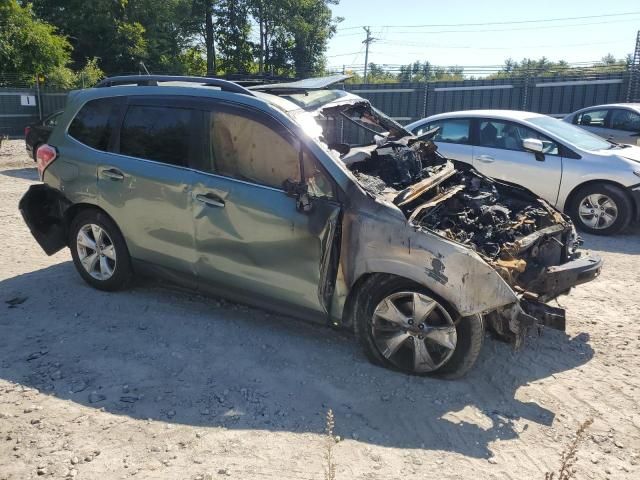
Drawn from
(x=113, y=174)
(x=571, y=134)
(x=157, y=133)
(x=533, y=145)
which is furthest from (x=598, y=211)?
(x=113, y=174)

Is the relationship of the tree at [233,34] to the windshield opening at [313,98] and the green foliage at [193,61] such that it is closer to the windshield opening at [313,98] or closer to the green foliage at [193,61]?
the green foliage at [193,61]

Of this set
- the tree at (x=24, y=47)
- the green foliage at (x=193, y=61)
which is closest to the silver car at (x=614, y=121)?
the tree at (x=24, y=47)

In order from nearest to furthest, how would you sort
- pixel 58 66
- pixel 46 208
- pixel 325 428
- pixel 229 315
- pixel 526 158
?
pixel 325 428
pixel 229 315
pixel 46 208
pixel 526 158
pixel 58 66

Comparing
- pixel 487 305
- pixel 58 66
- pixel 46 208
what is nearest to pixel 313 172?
pixel 487 305

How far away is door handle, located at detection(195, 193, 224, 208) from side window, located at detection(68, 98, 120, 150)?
4.08 ft

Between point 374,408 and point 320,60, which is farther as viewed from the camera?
point 320,60

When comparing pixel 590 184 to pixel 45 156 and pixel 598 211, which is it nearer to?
pixel 598 211

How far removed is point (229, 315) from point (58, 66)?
28.3m

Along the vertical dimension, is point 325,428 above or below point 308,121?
below

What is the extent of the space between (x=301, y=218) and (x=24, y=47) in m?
28.4

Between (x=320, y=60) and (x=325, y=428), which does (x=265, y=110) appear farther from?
(x=320, y=60)

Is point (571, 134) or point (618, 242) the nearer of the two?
point (618, 242)

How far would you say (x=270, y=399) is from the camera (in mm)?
3596

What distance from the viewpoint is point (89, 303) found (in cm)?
505
